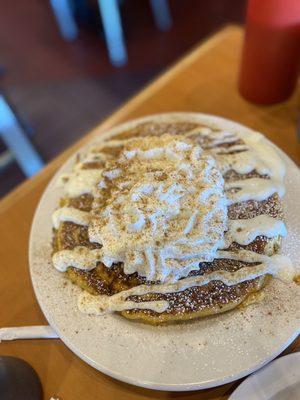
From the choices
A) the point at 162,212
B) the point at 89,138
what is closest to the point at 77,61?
the point at 89,138

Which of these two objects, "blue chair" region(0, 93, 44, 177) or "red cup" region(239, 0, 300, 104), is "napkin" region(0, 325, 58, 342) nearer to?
"red cup" region(239, 0, 300, 104)

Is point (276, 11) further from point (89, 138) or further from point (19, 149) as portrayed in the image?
point (19, 149)

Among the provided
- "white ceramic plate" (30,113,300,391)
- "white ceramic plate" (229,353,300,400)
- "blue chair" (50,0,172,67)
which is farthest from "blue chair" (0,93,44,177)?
"white ceramic plate" (229,353,300,400)

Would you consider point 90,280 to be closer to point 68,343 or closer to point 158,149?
point 68,343

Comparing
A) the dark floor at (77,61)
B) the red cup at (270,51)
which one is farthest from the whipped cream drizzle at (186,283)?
the dark floor at (77,61)

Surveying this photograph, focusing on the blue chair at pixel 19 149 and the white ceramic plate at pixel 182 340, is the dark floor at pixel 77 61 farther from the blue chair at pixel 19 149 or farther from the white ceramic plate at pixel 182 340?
the white ceramic plate at pixel 182 340
